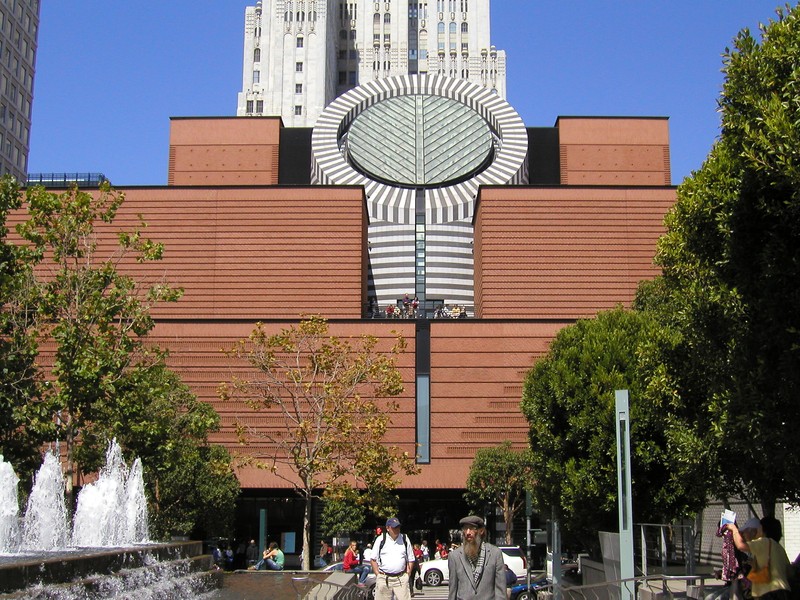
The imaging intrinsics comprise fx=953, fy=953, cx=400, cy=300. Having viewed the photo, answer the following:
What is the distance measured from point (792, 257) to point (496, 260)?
47.7m

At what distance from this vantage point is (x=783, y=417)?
1345cm

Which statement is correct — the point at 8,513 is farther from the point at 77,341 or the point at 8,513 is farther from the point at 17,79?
the point at 17,79

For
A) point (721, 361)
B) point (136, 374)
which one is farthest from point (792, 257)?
point (136, 374)

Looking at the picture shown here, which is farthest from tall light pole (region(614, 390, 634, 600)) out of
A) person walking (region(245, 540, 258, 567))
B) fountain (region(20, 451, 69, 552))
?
person walking (region(245, 540, 258, 567))

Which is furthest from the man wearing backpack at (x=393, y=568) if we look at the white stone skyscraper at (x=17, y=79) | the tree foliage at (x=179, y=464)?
the white stone skyscraper at (x=17, y=79)

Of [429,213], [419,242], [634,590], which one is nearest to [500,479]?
[419,242]

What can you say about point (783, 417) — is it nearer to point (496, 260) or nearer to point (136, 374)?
point (136, 374)

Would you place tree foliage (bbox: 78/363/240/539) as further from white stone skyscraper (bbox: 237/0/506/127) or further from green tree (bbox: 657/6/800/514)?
white stone skyscraper (bbox: 237/0/506/127)

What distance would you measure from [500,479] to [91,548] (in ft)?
99.1

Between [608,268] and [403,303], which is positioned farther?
[403,303]

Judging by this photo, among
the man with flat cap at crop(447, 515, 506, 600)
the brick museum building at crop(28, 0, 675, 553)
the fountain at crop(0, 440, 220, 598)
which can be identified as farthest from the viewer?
the brick museum building at crop(28, 0, 675, 553)

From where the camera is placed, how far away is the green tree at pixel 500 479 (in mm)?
47344

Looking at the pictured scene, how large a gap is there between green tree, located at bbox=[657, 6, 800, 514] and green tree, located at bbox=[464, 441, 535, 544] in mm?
31887

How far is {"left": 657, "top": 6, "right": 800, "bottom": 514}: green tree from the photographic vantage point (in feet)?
40.0
